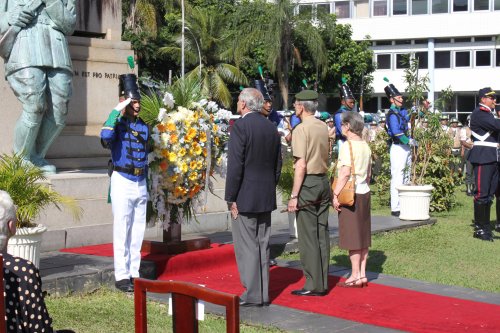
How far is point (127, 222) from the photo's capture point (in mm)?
8336

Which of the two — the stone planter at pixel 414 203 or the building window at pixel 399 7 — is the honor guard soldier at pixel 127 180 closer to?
the stone planter at pixel 414 203

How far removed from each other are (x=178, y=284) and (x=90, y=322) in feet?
12.6

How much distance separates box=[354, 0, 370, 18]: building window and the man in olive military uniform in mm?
56140

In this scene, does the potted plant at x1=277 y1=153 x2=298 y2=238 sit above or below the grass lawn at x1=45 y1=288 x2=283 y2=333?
Answer: above

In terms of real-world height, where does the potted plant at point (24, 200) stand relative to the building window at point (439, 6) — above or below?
below

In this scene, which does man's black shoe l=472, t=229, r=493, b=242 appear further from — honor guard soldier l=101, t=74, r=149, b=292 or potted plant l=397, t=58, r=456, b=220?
honor guard soldier l=101, t=74, r=149, b=292

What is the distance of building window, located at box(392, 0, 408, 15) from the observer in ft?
204

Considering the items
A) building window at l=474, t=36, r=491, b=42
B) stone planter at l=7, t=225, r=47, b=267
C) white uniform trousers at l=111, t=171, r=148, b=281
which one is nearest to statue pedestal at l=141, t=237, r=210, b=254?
white uniform trousers at l=111, t=171, r=148, b=281

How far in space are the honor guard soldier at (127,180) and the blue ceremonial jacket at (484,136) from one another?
6021 millimetres

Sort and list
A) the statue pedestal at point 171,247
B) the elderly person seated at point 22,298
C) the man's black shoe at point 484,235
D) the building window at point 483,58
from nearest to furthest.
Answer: the elderly person seated at point 22,298, the statue pedestal at point 171,247, the man's black shoe at point 484,235, the building window at point 483,58

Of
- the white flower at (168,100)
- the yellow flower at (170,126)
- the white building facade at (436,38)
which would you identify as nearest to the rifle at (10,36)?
the white flower at (168,100)

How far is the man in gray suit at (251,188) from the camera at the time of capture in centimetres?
786

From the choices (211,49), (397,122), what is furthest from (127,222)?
(211,49)

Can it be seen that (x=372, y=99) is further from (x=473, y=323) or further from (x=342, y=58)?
(x=473, y=323)
